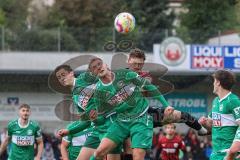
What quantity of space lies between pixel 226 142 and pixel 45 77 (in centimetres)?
2354

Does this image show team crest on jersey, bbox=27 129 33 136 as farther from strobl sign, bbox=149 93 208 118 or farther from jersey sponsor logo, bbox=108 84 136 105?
strobl sign, bbox=149 93 208 118

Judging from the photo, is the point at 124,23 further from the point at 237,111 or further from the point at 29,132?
the point at 237,111

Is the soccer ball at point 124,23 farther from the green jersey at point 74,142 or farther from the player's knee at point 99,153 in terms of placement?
the player's knee at point 99,153

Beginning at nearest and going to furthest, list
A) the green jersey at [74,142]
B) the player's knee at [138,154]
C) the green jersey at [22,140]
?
the player's knee at [138,154], the green jersey at [74,142], the green jersey at [22,140]

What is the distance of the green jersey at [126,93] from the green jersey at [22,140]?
4.27 m

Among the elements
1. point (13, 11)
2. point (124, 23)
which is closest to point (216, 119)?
point (124, 23)

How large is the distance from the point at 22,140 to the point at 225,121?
21.3 feet

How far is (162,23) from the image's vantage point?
156 ft

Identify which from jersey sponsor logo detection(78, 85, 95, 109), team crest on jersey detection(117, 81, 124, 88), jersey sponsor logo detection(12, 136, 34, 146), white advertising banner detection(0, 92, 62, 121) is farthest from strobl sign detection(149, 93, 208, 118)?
team crest on jersey detection(117, 81, 124, 88)

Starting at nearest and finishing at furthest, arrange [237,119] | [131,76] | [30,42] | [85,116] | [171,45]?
[237,119] < [131,76] < [85,116] < [171,45] < [30,42]

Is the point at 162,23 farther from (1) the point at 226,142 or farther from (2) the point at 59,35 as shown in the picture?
(1) the point at 226,142

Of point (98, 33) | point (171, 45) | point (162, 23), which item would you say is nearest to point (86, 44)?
point (98, 33)

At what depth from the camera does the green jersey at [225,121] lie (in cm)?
999

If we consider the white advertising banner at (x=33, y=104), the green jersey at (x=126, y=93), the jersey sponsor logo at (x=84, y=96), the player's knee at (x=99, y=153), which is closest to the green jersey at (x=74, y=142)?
the jersey sponsor logo at (x=84, y=96)
